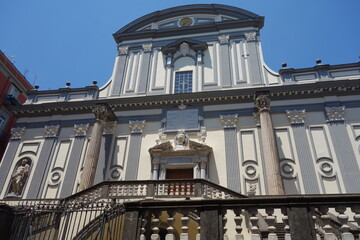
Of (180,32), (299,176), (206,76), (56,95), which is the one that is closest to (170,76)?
(206,76)

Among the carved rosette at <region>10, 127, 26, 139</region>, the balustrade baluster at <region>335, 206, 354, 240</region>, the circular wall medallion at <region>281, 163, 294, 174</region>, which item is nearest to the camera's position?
the balustrade baluster at <region>335, 206, 354, 240</region>

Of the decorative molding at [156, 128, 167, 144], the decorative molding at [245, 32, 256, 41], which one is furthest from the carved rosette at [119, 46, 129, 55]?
the decorative molding at [245, 32, 256, 41]

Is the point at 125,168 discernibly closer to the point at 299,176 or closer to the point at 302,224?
the point at 299,176

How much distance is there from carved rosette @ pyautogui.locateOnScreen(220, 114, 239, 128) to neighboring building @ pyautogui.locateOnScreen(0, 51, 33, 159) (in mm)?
15032

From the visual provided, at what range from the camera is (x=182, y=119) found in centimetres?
1662

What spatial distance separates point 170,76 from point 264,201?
1431cm

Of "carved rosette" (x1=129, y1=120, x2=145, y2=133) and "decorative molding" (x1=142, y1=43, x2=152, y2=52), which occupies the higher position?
"decorative molding" (x1=142, y1=43, x2=152, y2=52)

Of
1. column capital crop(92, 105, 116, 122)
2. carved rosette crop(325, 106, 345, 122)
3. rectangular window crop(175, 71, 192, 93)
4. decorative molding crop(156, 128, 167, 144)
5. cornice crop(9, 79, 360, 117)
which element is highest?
rectangular window crop(175, 71, 192, 93)

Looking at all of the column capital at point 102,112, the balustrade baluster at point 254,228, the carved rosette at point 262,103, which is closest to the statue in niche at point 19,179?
the column capital at point 102,112

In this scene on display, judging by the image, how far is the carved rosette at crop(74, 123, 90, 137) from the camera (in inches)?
680

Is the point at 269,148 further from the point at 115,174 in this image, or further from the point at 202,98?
the point at 115,174

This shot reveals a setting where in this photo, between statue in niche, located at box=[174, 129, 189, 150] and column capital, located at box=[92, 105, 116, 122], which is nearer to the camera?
statue in niche, located at box=[174, 129, 189, 150]

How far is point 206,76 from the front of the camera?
→ 728 inches

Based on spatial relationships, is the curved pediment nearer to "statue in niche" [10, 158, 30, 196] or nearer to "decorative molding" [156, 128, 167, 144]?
"decorative molding" [156, 128, 167, 144]
